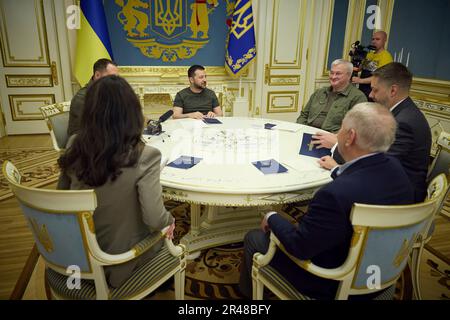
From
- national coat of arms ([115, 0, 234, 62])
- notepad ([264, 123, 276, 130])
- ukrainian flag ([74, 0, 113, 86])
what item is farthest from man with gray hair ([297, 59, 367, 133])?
ukrainian flag ([74, 0, 113, 86])

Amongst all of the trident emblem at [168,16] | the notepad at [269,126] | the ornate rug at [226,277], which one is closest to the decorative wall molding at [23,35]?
the trident emblem at [168,16]

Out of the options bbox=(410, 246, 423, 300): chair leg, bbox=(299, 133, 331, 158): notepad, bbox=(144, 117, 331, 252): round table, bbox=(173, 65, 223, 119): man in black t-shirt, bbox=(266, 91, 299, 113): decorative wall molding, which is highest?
bbox=(173, 65, 223, 119): man in black t-shirt

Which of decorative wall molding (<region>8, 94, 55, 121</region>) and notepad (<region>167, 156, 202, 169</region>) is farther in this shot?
decorative wall molding (<region>8, 94, 55, 121</region>)

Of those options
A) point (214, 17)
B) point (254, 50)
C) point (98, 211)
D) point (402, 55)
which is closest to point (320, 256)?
point (98, 211)

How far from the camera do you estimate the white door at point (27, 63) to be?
3.85 m

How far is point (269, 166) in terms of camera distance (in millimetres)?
1661

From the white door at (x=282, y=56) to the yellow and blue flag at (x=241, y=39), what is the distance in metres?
0.31

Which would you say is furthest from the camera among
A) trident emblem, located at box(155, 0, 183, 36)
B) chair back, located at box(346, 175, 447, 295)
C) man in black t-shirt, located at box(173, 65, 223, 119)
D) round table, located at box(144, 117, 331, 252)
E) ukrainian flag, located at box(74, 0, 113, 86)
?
A: trident emblem, located at box(155, 0, 183, 36)

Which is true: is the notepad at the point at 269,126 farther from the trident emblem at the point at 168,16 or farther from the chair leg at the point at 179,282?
the trident emblem at the point at 168,16

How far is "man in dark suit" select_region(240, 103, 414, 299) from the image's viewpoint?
3.28 feet

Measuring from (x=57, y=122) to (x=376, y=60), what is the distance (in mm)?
3641

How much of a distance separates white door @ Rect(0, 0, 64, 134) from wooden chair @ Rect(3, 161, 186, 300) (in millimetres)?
3448

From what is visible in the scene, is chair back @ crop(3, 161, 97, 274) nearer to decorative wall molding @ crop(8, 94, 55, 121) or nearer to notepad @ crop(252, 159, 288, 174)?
notepad @ crop(252, 159, 288, 174)

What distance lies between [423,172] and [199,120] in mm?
1660
